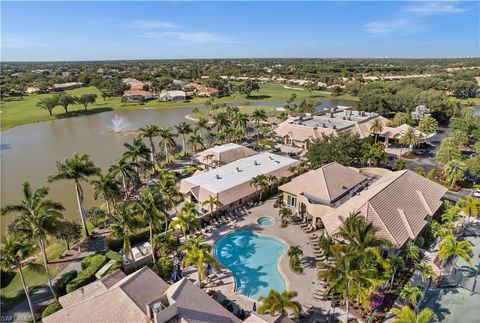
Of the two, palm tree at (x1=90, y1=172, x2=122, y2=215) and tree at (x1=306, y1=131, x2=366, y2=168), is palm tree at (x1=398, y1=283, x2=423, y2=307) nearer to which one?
tree at (x1=306, y1=131, x2=366, y2=168)

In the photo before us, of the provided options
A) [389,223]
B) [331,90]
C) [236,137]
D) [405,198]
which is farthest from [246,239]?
[331,90]

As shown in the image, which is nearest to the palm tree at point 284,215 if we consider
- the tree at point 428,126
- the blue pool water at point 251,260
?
the blue pool water at point 251,260

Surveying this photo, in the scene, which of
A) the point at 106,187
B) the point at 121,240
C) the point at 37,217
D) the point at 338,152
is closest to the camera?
the point at 37,217

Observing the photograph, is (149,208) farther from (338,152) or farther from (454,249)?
(338,152)

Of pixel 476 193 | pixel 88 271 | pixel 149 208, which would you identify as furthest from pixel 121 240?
pixel 476 193

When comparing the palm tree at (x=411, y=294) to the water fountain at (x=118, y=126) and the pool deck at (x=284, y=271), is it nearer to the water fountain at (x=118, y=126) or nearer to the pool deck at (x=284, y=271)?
the pool deck at (x=284, y=271)

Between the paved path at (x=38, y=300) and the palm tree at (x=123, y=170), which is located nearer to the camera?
the paved path at (x=38, y=300)

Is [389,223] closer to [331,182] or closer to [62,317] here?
[331,182]
